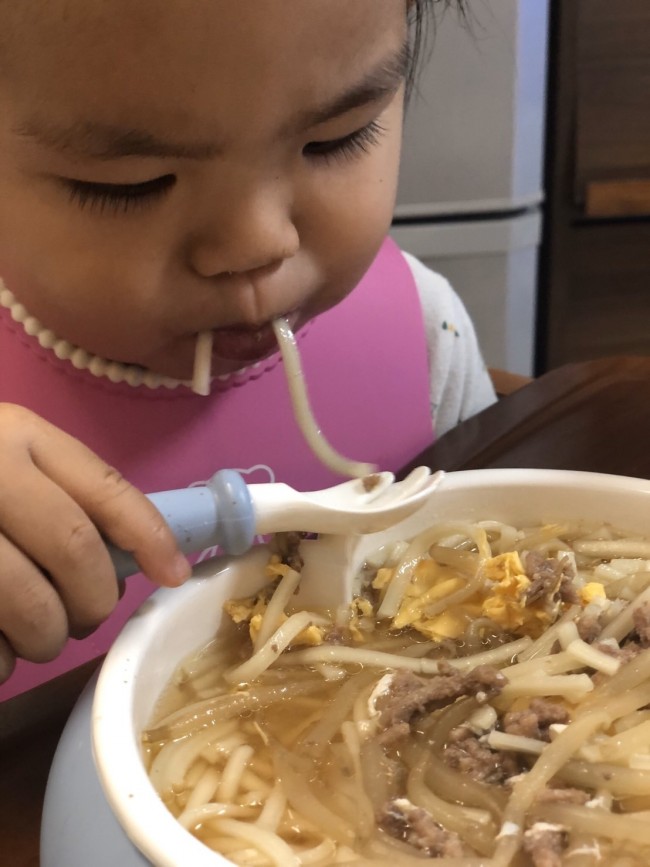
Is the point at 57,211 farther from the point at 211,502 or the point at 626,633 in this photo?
the point at 626,633

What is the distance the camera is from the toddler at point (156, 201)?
589 millimetres

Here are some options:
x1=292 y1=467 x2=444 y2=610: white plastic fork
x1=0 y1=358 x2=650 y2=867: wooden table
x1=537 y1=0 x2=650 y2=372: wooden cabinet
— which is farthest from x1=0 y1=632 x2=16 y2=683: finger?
x1=537 y1=0 x2=650 y2=372: wooden cabinet

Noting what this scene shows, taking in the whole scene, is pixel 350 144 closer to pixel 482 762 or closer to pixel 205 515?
pixel 205 515

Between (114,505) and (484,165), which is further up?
(484,165)

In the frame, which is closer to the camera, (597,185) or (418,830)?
(418,830)

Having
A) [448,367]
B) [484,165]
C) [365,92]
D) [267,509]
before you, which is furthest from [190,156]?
[484,165]

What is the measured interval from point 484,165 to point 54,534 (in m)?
1.92

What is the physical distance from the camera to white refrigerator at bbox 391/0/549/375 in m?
2.13

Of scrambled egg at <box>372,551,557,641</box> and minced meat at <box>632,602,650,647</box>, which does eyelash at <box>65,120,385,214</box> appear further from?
minced meat at <box>632,602,650,647</box>

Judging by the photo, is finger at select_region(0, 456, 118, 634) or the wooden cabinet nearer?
finger at select_region(0, 456, 118, 634)

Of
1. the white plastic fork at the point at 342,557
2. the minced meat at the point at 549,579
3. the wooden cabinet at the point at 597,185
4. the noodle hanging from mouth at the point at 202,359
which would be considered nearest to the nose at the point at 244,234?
the noodle hanging from mouth at the point at 202,359

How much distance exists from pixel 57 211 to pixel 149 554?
29 cm

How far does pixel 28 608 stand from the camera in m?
0.59

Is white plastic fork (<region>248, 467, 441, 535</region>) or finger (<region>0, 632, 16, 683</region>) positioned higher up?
white plastic fork (<region>248, 467, 441, 535</region>)
